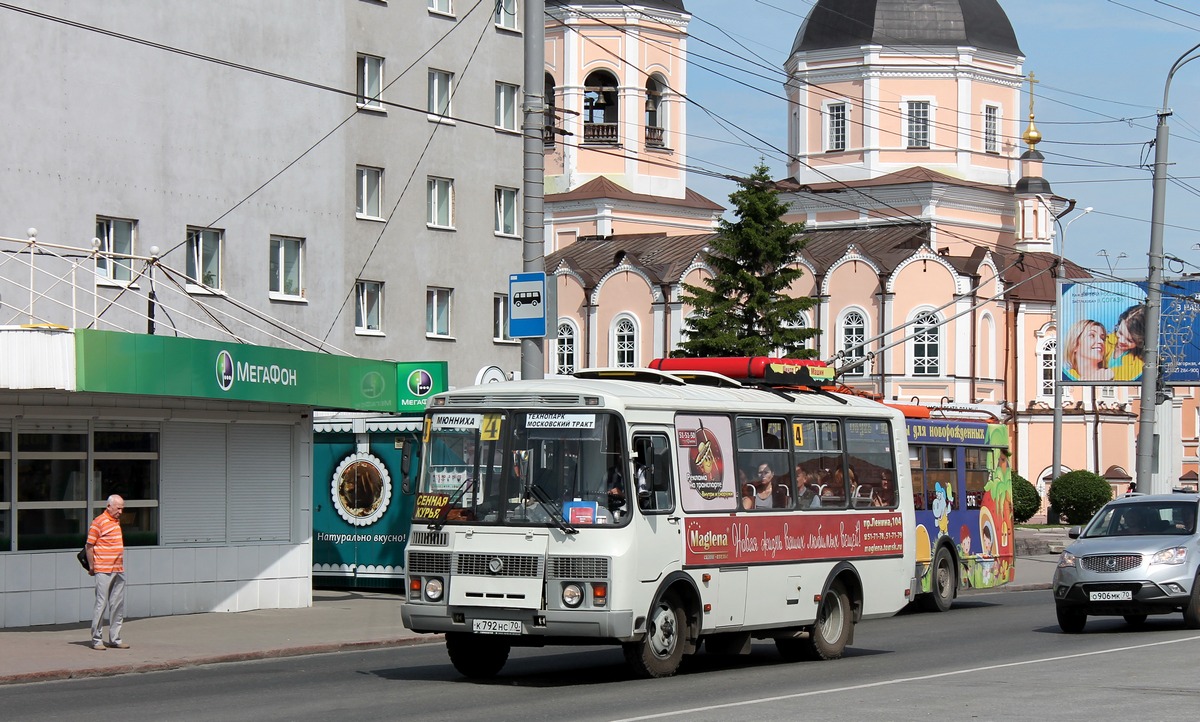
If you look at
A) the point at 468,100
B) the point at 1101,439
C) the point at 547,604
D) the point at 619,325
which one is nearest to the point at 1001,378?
the point at 1101,439

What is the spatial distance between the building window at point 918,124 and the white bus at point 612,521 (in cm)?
7252

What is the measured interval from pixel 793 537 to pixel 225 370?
8.00 meters

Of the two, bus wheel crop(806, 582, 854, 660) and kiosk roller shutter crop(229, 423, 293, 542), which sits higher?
kiosk roller shutter crop(229, 423, 293, 542)

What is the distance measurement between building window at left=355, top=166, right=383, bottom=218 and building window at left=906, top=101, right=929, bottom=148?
50.1m

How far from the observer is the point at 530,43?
2189cm

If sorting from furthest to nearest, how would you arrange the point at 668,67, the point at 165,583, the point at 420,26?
1. the point at 668,67
2. the point at 420,26
3. the point at 165,583

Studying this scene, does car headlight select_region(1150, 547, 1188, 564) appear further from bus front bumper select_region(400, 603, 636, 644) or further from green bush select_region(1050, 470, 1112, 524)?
green bush select_region(1050, 470, 1112, 524)

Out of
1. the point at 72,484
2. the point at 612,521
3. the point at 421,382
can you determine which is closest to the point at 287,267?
the point at 421,382

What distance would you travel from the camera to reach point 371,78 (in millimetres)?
43094

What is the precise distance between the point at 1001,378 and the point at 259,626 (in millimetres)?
64024

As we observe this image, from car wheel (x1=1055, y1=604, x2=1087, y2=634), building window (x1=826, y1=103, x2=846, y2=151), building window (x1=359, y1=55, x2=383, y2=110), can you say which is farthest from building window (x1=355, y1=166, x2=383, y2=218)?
building window (x1=826, y1=103, x2=846, y2=151)

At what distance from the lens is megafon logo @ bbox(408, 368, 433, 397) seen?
28484 mm

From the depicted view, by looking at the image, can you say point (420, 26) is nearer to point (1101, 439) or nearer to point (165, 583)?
point (165, 583)

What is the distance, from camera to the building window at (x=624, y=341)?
85125 mm
